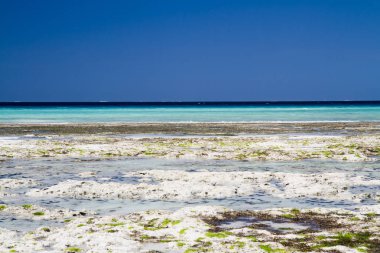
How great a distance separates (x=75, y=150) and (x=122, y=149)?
3.36 meters

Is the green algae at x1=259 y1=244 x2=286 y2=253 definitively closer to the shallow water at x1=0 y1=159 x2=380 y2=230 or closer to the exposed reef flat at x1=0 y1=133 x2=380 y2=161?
the shallow water at x1=0 y1=159 x2=380 y2=230

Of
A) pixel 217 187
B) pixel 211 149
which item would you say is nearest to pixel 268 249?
pixel 217 187

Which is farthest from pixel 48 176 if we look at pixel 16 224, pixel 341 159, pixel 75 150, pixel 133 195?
pixel 341 159

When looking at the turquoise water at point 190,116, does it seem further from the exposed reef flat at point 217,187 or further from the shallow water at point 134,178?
the exposed reef flat at point 217,187

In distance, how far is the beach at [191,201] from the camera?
37.8 ft

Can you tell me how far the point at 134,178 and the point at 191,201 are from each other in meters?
5.47

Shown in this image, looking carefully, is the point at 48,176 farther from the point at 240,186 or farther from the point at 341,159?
the point at 341,159

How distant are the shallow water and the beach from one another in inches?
1.9

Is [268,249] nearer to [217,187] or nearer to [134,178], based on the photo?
[217,187]

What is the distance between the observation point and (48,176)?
876 inches

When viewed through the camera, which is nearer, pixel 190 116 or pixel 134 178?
pixel 134 178

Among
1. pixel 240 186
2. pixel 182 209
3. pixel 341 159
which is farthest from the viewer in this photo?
pixel 341 159

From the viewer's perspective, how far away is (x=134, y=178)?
70.6 ft

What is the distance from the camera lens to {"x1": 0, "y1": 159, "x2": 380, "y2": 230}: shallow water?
52.1 ft
